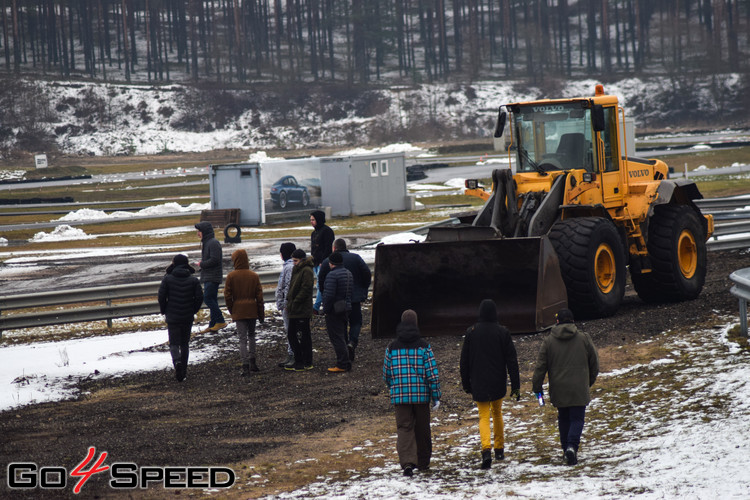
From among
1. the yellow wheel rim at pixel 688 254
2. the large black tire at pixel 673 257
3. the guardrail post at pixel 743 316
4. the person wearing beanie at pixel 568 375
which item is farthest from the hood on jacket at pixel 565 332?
the yellow wheel rim at pixel 688 254

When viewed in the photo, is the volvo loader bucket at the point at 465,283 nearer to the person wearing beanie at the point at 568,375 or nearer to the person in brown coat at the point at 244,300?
the person in brown coat at the point at 244,300

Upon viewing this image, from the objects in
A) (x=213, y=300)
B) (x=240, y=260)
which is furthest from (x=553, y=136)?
(x=213, y=300)

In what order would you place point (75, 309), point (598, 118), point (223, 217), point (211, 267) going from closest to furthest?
point (598, 118)
point (211, 267)
point (75, 309)
point (223, 217)

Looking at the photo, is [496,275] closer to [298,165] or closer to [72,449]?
[72,449]

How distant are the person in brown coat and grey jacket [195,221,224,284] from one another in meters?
2.56

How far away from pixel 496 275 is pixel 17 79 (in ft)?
327

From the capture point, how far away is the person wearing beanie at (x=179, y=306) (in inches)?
468

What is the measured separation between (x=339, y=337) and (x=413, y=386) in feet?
14.0

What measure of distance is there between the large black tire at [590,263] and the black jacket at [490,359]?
5084mm

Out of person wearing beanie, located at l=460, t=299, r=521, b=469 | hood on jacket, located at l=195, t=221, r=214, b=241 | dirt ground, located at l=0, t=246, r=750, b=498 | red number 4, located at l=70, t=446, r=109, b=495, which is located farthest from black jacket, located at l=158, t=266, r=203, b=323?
person wearing beanie, located at l=460, t=299, r=521, b=469

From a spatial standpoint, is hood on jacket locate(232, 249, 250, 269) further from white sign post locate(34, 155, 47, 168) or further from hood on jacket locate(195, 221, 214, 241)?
white sign post locate(34, 155, 47, 168)

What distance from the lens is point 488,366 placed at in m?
7.69

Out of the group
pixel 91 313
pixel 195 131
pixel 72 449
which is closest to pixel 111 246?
pixel 91 313

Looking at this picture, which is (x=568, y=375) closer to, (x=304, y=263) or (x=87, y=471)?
(x=87, y=471)
